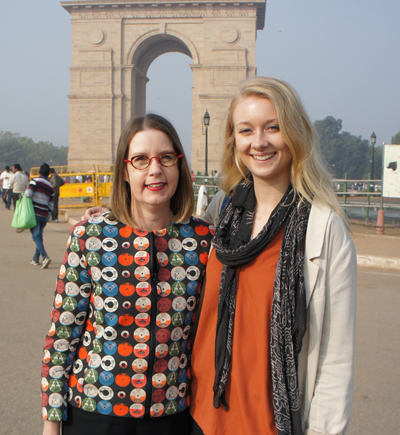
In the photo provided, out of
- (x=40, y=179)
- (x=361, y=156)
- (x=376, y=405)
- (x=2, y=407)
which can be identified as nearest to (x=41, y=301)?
(x=2, y=407)

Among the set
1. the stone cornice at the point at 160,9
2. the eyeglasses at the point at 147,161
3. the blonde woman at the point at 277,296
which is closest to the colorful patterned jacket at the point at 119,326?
the blonde woman at the point at 277,296

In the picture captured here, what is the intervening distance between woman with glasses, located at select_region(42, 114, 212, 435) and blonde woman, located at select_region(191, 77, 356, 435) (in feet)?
0.33

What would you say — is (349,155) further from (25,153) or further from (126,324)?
(126,324)

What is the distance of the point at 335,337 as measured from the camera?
1538 millimetres

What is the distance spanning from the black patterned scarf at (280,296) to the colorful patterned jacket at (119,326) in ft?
0.53

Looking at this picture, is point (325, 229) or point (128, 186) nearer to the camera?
point (325, 229)

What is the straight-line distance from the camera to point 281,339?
1.53 meters

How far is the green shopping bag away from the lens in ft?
24.3

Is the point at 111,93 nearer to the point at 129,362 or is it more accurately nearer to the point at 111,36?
the point at 111,36

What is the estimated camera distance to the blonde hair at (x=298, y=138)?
1638 mm

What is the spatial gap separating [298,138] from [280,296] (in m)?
0.55

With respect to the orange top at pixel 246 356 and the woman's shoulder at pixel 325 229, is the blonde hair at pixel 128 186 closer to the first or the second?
the orange top at pixel 246 356

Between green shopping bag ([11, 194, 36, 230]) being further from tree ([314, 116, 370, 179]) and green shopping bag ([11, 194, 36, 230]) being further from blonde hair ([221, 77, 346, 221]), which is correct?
tree ([314, 116, 370, 179])

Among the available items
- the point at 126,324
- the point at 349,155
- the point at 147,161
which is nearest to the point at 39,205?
the point at 147,161
